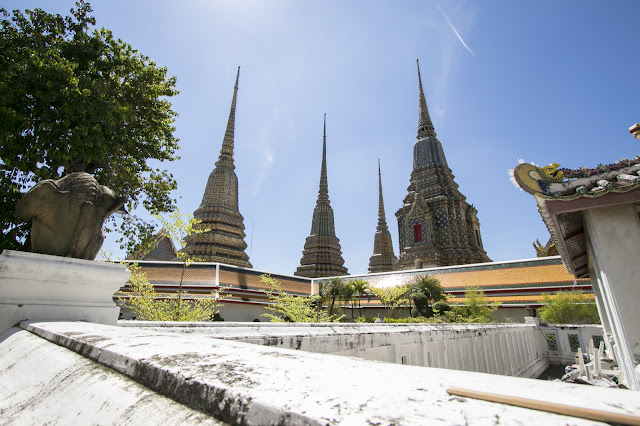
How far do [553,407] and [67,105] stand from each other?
754cm

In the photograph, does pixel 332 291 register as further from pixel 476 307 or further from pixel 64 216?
pixel 64 216

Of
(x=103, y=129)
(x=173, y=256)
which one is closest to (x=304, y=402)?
(x=103, y=129)

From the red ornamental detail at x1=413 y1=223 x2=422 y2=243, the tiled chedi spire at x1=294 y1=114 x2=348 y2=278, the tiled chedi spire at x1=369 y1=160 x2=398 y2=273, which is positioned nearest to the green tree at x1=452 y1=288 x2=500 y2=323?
the red ornamental detail at x1=413 y1=223 x2=422 y2=243

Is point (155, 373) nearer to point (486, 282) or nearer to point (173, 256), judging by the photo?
point (486, 282)

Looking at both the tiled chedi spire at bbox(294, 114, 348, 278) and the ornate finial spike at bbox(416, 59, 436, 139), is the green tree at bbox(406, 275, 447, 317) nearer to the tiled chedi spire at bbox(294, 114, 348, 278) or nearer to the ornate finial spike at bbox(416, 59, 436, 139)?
the tiled chedi spire at bbox(294, 114, 348, 278)

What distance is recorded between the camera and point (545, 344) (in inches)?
433

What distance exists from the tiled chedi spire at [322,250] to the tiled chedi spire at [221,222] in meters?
6.74

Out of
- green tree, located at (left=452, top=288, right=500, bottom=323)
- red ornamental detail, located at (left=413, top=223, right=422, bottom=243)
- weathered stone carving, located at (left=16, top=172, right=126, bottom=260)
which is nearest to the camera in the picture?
weathered stone carving, located at (left=16, top=172, right=126, bottom=260)

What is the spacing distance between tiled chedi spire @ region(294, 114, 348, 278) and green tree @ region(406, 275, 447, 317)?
39.1ft

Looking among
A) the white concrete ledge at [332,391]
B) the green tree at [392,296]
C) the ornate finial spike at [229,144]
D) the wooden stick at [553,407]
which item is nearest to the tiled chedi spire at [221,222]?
the ornate finial spike at [229,144]

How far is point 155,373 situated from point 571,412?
3.29 ft

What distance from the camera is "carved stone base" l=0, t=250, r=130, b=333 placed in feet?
9.03

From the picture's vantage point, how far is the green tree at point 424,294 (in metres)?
17.4

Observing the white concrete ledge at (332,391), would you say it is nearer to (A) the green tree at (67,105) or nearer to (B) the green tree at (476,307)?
(A) the green tree at (67,105)
